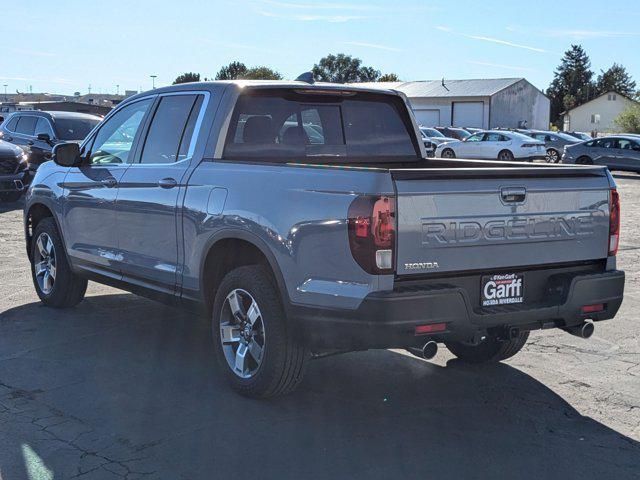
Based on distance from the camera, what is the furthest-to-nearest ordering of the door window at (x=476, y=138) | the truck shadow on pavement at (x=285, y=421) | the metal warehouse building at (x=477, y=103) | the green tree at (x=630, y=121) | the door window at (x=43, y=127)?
the metal warehouse building at (x=477, y=103) < the green tree at (x=630, y=121) < the door window at (x=476, y=138) < the door window at (x=43, y=127) < the truck shadow on pavement at (x=285, y=421)

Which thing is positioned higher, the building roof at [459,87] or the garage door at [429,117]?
the building roof at [459,87]

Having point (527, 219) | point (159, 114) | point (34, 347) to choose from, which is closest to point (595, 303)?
point (527, 219)

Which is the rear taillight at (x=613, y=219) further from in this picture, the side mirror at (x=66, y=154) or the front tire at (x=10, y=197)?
the front tire at (x=10, y=197)

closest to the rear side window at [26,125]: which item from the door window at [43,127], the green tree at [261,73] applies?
the door window at [43,127]

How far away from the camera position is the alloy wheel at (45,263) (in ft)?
25.1

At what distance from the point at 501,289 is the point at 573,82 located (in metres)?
145

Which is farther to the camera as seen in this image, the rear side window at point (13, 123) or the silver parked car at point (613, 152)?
the silver parked car at point (613, 152)

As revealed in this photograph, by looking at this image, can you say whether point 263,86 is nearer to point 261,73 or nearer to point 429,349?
point 429,349

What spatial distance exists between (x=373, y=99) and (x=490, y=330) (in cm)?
248

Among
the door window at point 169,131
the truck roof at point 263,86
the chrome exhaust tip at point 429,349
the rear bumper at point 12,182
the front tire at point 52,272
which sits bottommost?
the rear bumper at point 12,182

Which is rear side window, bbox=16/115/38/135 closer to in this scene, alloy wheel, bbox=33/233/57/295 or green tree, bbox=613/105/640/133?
→ alloy wheel, bbox=33/233/57/295

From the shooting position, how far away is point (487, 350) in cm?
607


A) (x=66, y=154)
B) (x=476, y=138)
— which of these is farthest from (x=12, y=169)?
(x=476, y=138)

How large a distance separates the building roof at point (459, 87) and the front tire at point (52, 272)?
65690mm
